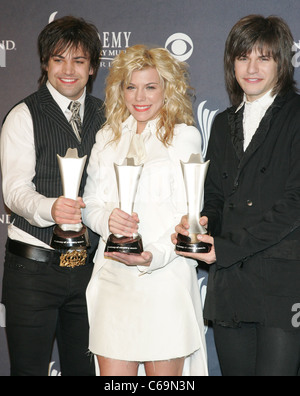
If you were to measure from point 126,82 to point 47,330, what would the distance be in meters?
1.05

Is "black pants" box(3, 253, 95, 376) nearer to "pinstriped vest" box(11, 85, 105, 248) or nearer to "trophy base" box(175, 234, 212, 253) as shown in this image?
"pinstriped vest" box(11, 85, 105, 248)

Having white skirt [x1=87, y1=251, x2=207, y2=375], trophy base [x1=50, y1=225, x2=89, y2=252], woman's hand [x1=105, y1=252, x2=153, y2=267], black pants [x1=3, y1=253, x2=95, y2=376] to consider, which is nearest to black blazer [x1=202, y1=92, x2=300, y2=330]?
white skirt [x1=87, y1=251, x2=207, y2=375]

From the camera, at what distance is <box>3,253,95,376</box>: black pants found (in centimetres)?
232

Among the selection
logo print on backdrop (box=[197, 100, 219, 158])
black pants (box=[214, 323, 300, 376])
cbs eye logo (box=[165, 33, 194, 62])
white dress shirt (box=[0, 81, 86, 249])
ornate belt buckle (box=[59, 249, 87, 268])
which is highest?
cbs eye logo (box=[165, 33, 194, 62])

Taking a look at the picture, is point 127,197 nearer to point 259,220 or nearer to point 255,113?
point 259,220

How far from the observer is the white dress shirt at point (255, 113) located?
213cm

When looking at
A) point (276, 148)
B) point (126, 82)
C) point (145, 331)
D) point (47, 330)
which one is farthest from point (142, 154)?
point (47, 330)

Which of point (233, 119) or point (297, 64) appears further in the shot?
point (297, 64)

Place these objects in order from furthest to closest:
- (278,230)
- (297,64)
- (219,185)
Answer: (297,64)
(219,185)
(278,230)

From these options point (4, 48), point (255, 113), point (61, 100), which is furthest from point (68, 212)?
point (4, 48)

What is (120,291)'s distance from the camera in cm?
212

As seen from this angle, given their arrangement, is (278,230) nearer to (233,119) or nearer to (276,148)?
(276,148)

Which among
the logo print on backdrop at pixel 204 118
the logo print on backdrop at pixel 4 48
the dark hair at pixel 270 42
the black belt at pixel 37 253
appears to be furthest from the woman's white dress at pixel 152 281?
the logo print on backdrop at pixel 4 48

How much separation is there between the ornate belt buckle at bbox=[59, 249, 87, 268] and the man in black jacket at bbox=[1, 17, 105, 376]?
35 millimetres
